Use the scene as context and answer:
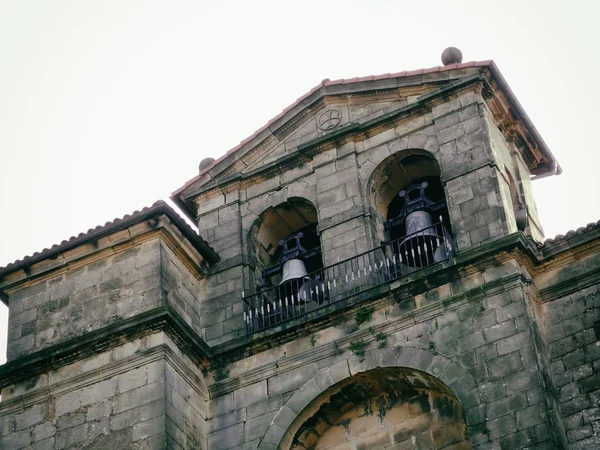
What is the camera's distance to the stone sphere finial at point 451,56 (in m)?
23.3

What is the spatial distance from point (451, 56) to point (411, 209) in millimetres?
2986

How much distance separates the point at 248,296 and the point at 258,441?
2926 millimetres

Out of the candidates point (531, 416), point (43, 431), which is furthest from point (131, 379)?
point (531, 416)

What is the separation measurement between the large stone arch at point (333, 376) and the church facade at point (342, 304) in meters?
0.03

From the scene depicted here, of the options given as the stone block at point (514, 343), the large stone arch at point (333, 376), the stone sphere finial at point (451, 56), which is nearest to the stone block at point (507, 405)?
the stone block at point (514, 343)

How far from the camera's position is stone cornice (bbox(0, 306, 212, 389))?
20219 millimetres

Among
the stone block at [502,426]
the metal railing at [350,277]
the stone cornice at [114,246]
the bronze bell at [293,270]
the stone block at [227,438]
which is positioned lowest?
the stone block at [502,426]

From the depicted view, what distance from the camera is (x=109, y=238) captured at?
2181 cm

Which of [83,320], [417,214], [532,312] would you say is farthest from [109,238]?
[532,312]

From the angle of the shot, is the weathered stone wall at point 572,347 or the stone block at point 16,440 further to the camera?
the stone block at point 16,440

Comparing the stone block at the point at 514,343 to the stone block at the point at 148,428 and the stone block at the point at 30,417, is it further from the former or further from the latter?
the stone block at the point at 30,417

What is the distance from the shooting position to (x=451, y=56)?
23.3 metres

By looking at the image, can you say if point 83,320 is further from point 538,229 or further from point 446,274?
point 538,229

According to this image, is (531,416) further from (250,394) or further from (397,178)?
(397,178)
